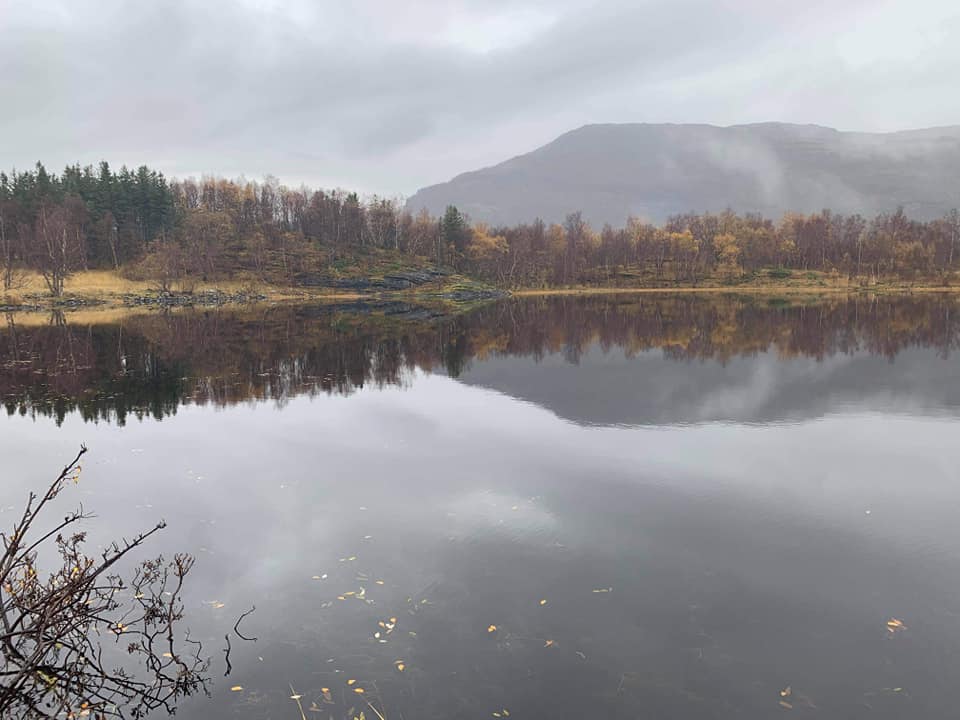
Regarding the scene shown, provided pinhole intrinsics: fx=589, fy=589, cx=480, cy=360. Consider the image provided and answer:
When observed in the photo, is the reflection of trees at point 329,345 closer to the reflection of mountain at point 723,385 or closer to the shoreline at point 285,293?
the reflection of mountain at point 723,385

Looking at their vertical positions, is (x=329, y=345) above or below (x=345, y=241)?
below

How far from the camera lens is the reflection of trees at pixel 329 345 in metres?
32.6

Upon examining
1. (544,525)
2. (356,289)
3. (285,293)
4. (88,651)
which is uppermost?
(356,289)

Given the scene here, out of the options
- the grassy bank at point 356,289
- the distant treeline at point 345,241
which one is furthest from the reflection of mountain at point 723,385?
the distant treeline at point 345,241

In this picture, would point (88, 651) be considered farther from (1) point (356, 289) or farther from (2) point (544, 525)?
(1) point (356, 289)

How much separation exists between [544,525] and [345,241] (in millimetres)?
169340

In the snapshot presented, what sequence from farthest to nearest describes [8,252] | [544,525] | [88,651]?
1. [8,252]
2. [544,525]
3. [88,651]

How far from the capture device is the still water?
9.50 meters

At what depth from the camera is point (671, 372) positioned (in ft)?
121

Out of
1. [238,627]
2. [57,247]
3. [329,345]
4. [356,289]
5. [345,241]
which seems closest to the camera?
[238,627]

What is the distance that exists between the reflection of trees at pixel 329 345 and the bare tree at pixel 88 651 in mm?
17919

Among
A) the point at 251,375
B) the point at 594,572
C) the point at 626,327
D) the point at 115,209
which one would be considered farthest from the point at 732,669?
the point at 115,209

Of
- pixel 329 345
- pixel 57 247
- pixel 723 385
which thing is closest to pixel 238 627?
pixel 723 385

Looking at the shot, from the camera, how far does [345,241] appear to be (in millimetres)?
174625
